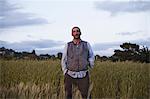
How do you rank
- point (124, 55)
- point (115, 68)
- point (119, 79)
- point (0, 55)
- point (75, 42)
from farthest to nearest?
point (124, 55), point (0, 55), point (115, 68), point (119, 79), point (75, 42)

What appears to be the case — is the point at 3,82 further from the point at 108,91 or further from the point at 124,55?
the point at 124,55

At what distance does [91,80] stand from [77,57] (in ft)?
11.4

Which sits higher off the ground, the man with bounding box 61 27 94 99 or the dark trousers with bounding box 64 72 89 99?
the man with bounding box 61 27 94 99

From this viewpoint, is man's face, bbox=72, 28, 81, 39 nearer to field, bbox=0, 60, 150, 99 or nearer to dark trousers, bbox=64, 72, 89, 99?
dark trousers, bbox=64, 72, 89, 99

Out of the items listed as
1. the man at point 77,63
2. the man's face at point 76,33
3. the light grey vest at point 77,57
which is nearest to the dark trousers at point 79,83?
the man at point 77,63

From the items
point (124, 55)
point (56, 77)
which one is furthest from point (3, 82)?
point (124, 55)

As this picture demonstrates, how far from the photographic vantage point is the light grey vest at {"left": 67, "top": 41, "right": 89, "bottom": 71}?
21.4 feet

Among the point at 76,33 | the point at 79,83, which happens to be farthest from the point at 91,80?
the point at 76,33

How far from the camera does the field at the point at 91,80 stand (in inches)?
350

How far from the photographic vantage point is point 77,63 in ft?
21.4

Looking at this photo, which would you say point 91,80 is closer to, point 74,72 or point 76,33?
point 74,72

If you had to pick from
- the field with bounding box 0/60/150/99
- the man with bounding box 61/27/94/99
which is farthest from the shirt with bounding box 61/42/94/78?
the field with bounding box 0/60/150/99

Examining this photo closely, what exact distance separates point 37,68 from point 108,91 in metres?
2.75

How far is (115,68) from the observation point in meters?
11.0
